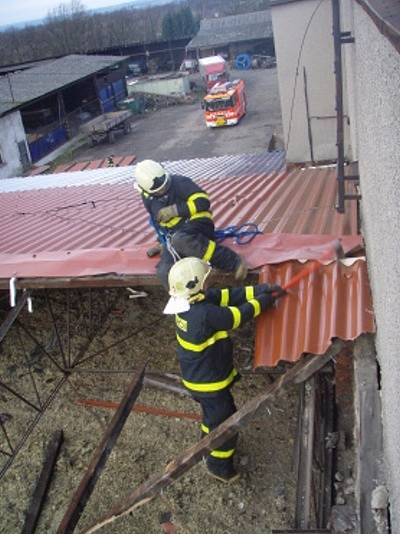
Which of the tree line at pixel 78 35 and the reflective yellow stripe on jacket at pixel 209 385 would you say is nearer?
the reflective yellow stripe on jacket at pixel 209 385

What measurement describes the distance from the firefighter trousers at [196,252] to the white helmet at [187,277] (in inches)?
10.4

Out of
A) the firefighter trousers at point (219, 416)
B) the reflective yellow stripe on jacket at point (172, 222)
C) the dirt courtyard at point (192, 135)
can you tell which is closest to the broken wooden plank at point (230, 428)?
the firefighter trousers at point (219, 416)

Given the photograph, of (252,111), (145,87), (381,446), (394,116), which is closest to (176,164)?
(381,446)

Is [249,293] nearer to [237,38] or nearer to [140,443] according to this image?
[140,443]

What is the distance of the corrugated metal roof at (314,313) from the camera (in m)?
3.73

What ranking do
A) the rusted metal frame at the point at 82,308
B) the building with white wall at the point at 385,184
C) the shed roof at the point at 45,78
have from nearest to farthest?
the building with white wall at the point at 385,184, the rusted metal frame at the point at 82,308, the shed roof at the point at 45,78

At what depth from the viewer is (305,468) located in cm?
452

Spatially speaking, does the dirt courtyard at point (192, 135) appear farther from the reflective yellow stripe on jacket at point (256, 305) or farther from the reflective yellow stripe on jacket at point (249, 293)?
the reflective yellow stripe on jacket at point (256, 305)

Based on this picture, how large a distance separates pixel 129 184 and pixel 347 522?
8335 millimetres

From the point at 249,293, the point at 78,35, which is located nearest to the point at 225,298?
the point at 249,293

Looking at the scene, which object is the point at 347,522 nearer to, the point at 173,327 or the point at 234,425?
the point at 234,425

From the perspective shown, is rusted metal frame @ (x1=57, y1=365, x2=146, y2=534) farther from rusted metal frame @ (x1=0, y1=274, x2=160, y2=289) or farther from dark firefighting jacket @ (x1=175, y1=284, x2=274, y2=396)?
rusted metal frame @ (x1=0, y1=274, x2=160, y2=289)

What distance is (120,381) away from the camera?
721 cm

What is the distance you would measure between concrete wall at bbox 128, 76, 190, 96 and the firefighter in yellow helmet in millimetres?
35227
